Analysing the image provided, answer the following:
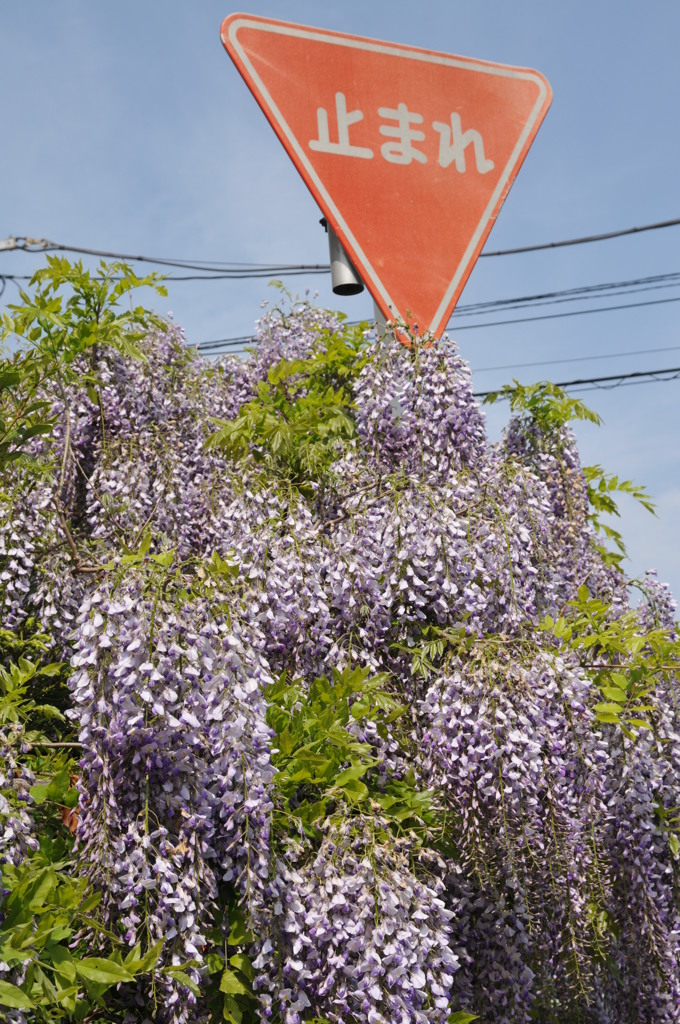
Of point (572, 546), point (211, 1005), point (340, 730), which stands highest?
point (572, 546)

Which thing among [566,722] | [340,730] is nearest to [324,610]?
[340,730]

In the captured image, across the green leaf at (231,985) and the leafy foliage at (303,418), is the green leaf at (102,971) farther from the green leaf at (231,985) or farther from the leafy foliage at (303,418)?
the leafy foliage at (303,418)

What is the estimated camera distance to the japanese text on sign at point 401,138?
5.68 metres

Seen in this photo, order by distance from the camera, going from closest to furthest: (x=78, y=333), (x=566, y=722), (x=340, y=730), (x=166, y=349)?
(x=340, y=730)
(x=566, y=722)
(x=78, y=333)
(x=166, y=349)

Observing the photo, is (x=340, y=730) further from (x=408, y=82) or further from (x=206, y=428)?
(x=408, y=82)

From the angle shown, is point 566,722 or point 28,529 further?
point 28,529

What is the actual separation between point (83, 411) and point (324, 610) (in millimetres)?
2639

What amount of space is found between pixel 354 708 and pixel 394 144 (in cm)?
352

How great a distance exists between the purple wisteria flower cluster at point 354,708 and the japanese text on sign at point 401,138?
111cm

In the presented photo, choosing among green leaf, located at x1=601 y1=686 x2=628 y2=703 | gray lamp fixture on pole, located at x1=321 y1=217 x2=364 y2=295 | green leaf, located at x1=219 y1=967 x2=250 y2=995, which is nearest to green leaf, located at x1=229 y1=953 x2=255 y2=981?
green leaf, located at x1=219 y1=967 x2=250 y2=995

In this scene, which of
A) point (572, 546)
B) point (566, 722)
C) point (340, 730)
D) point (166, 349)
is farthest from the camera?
point (166, 349)

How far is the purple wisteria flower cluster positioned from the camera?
138 inches

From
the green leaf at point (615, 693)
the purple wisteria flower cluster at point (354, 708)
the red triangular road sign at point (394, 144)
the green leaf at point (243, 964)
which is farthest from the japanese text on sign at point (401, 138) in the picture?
the green leaf at point (243, 964)

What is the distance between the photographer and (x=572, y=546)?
6.70 m
